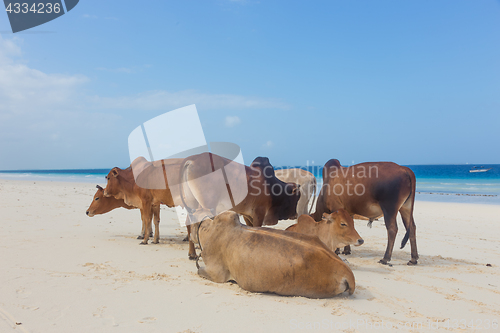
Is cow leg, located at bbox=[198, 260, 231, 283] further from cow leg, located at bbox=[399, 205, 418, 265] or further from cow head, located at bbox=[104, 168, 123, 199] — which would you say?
cow head, located at bbox=[104, 168, 123, 199]

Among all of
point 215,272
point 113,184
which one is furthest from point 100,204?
point 215,272

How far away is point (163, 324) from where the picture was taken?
3.24 metres

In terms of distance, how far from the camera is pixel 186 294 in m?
4.10

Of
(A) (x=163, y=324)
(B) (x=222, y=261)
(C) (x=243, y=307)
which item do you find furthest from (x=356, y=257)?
(A) (x=163, y=324)

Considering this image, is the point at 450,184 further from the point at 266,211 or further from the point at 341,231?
the point at 341,231

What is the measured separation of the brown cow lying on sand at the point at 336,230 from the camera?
5363 millimetres

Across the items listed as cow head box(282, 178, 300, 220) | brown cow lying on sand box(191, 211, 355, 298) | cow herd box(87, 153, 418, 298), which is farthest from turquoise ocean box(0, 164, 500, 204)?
brown cow lying on sand box(191, 211, 355, 298)

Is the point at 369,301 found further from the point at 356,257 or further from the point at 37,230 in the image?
the point at 37,230

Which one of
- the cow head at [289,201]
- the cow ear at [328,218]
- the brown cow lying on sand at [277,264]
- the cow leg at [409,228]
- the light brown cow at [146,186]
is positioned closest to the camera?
the brown cow lying on sand at [277,264]

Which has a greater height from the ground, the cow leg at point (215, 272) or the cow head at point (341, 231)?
the cow head at point (341, 231)

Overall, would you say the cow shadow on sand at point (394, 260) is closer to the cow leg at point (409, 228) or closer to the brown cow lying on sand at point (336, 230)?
the cow leg at point (409, 228)

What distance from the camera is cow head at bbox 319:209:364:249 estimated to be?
5.35m

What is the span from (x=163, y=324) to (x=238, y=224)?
6.00 feet

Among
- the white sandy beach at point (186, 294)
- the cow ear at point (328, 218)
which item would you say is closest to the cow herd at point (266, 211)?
the cow ear at point (328, 218)
